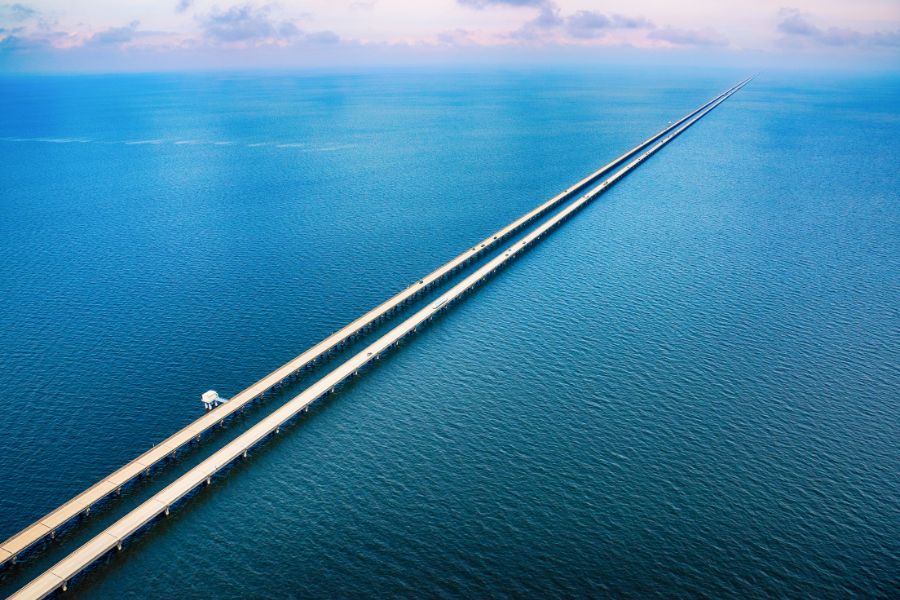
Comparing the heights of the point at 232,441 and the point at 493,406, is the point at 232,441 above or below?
below

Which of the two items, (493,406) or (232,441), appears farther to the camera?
(493,406)

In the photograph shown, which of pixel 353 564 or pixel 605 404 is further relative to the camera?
pixel 605 404

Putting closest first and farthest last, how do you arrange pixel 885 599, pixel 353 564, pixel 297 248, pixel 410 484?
pixel 885 599 < pixel 353 564 < pixel 410 484 < pixel 297 248

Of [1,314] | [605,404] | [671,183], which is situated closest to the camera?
[605,404]

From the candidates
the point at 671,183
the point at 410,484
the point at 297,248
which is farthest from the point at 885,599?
the point at 671,183

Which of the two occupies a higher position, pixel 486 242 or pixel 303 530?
pixel 486 242

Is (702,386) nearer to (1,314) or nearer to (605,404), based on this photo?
(605,404)

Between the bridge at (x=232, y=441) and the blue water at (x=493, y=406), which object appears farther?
the blue water at (x=493, y=406)

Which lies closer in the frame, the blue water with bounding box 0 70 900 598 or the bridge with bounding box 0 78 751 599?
the bridge with bounding box 0 78 751 599
